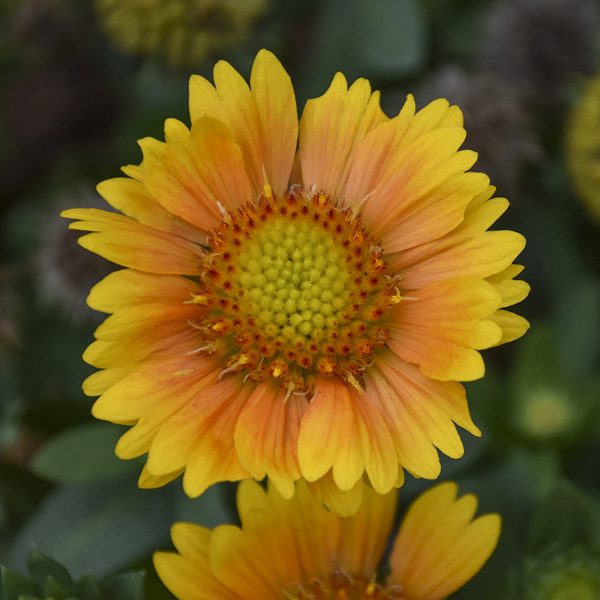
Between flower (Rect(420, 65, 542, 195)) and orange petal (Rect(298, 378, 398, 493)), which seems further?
flower (Rect(420, 65, 542, 195))

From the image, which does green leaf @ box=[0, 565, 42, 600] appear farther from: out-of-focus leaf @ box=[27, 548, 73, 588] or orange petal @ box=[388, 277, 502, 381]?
orange petal @ box=[388, 277, 502, 381]

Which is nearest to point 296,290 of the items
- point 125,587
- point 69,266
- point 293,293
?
A: point 293,293

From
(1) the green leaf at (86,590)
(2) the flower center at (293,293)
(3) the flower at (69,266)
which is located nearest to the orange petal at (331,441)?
(2) the flower center at (293,293)

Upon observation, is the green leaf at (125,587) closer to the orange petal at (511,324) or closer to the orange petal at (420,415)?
the orange petal at (420,415)

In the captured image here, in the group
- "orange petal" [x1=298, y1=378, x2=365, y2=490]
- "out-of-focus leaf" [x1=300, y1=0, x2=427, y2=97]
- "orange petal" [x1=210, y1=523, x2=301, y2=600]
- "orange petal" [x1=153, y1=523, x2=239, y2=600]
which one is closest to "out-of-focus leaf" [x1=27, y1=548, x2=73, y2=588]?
"orange petal" [x1=153, y1=523, x2=239, y2=600]

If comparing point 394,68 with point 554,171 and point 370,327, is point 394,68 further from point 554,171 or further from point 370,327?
point 370,327
